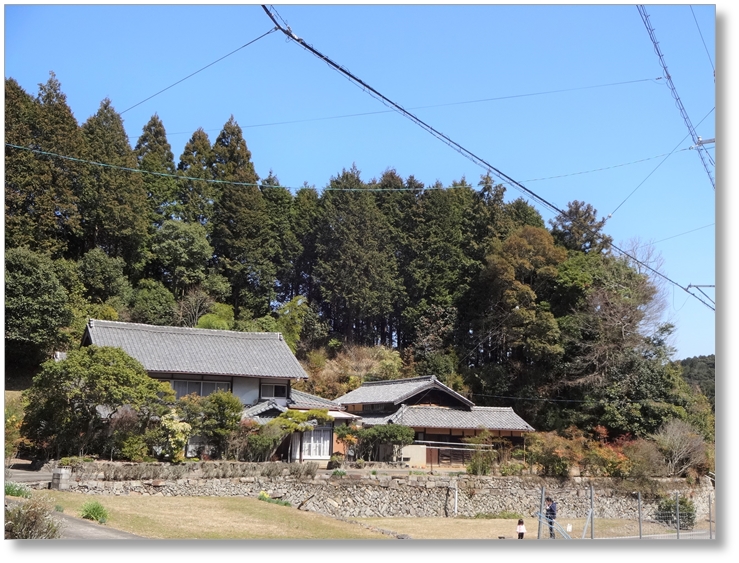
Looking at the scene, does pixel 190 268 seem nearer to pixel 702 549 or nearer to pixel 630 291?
pixel 630 291

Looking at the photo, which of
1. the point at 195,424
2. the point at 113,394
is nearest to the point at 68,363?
the point at 113,394

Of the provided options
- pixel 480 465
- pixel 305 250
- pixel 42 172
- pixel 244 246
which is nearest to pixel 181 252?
Result: pixel 244 246

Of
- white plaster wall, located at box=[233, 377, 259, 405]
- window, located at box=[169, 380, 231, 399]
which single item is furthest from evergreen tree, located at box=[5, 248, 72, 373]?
white plaster wall, located at box=[233, 377, 259, 405]

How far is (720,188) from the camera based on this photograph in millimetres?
8352

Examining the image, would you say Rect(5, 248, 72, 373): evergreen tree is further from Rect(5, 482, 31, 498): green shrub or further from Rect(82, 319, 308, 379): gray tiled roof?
Rect(5, 482, 31, 498): green shrub

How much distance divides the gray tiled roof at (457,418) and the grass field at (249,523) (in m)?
7.52

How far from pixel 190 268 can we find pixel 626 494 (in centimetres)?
2202

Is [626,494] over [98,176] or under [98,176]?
under

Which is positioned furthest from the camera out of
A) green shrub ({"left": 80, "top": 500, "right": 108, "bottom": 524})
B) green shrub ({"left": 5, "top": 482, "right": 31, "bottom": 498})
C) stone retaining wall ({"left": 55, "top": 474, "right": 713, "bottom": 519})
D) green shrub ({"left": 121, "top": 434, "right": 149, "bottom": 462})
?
green shrub ({"left": 121, "top": 434, "right": 149, "bottom": 462})

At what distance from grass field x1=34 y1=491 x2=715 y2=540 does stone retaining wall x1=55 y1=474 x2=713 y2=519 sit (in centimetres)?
56

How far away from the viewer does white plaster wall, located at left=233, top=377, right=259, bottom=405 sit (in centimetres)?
2386

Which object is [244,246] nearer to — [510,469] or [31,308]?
[31,308]

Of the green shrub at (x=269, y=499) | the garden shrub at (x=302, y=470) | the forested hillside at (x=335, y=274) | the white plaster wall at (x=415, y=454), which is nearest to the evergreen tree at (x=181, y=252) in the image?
the forested hillside at (x=335, y=274)

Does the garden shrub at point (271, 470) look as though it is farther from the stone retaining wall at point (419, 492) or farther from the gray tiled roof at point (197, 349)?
the gray tiled roof at point (197, 349)
